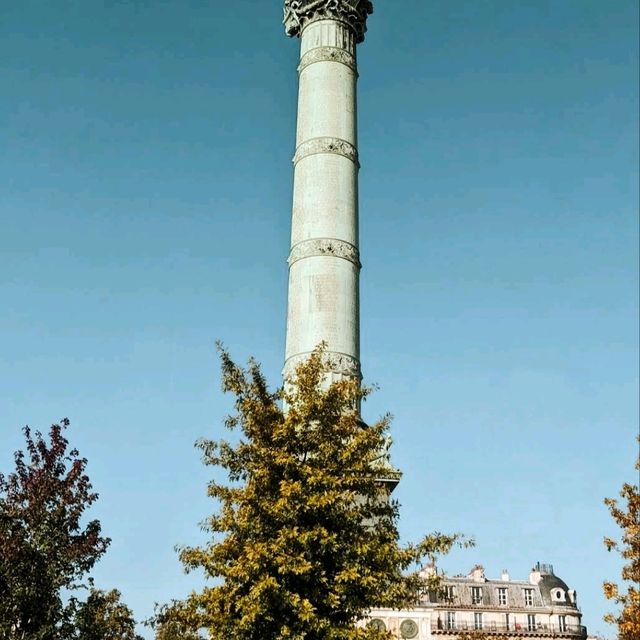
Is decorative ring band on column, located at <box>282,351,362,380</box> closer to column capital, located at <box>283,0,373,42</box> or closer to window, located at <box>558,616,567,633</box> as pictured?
column capital, located at <box>283,0,373,42</box>

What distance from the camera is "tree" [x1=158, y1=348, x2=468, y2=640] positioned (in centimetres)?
1545

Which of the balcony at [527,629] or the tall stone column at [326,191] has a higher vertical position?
the tall stone column at [326,191]

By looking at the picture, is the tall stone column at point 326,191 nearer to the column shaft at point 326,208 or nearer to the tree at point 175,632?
the column shaft at point 326,208

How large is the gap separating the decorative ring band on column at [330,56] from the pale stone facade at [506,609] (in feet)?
137

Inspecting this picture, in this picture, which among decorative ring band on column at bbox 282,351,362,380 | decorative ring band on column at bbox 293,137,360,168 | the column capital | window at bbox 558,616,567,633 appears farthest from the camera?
window at bbox 558,616,567,633

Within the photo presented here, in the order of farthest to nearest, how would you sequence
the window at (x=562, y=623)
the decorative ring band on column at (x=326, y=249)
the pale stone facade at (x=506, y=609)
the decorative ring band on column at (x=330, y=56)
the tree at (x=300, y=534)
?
the window at (x=562, y=623)
the pale stone facade at (x=506, y=609)
the decorative ring band on column at (x=330, y=56)
the decorative ring band on column at (x=326, y=249)
the tree at (x=300, y=534)

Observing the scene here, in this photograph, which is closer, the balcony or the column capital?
the column capital

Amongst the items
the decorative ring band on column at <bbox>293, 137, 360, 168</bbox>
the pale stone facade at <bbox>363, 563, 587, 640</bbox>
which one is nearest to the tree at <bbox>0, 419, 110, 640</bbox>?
the decorative ring band on column at <bbox>293, 137, 360, 168</bbox>

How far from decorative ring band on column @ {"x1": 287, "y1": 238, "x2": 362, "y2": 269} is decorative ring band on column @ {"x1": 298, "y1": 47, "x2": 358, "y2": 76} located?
6402mm

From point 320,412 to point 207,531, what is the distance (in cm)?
316

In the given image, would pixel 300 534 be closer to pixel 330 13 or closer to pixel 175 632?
pixel 175 632

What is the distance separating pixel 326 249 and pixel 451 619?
43652 millimetres

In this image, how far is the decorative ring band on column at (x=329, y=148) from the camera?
27.1 metres

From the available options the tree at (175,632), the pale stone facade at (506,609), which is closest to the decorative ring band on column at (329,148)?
the tree at (175,632)
